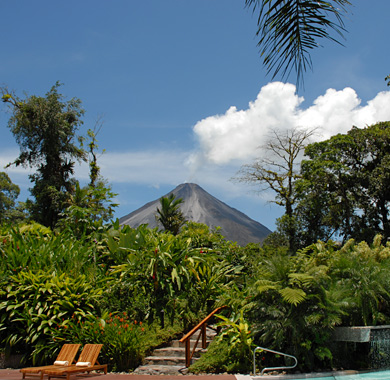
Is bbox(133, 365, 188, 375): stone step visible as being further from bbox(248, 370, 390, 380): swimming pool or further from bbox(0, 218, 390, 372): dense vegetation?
bbox(248, 370, 390, 380): swimming pool

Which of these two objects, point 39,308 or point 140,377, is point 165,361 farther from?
point 39,308

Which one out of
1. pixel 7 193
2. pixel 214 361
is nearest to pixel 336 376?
Result: pixel 214 361

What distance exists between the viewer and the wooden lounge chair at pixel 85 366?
6.02 metres

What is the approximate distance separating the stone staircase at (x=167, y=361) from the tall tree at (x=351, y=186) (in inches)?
787

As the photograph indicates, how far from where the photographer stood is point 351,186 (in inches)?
1032

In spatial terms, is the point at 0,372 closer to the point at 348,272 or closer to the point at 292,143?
the point at 348,272

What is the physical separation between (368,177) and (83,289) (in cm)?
2145

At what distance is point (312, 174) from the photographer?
26891mm

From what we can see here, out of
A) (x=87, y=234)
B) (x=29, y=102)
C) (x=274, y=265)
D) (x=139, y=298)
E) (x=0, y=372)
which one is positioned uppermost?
(x=29, y=102)

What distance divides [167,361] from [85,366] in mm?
1568

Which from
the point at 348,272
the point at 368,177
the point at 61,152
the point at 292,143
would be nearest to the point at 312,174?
the point at 368,177

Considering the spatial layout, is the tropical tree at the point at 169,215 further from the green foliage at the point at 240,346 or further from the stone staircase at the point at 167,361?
the green foliage at the point at 240,346

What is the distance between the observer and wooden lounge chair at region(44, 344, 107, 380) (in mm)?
6016

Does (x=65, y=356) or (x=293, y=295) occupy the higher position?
(x=293, y=295)
